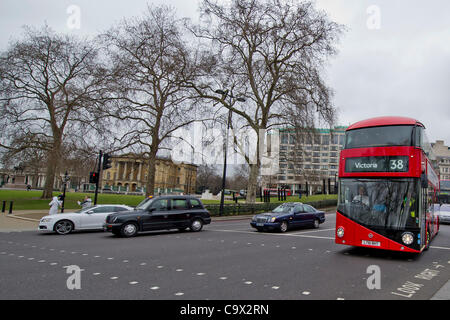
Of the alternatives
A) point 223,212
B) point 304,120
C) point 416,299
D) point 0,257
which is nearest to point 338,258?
point 416,299

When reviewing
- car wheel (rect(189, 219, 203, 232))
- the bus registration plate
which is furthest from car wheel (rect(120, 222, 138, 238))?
the bus registration plate

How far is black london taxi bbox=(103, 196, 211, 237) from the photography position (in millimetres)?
13977

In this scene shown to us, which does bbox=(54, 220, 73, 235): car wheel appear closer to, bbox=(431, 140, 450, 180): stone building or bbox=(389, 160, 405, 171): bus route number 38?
bbox=(389, 160, 405, 171): bus route number 38

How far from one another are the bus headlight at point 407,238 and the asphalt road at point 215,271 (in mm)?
606

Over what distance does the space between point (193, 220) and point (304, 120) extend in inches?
627

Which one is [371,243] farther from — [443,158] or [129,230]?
[443,158]

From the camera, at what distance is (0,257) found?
880 centimetres

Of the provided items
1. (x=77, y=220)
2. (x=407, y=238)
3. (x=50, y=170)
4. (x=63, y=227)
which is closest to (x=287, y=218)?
(x=407, y=238)

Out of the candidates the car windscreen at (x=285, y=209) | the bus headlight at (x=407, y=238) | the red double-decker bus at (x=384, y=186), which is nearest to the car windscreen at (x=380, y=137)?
the red double-decker bus at (x=384, y=186)

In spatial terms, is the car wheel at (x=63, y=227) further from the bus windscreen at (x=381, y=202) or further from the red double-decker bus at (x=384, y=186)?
the bus windscreen at (x=381, y=202)

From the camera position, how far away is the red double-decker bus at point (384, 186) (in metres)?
8.97

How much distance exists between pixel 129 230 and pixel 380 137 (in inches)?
405

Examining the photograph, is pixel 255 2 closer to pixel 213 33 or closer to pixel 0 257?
pixel 213 33

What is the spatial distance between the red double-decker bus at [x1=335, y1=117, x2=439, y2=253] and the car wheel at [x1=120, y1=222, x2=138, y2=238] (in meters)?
8.47
